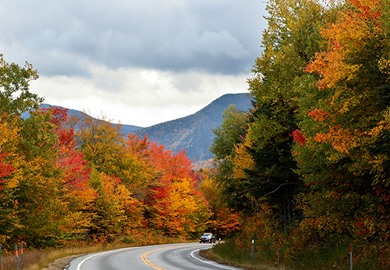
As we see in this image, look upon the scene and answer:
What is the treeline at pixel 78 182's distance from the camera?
29188mm

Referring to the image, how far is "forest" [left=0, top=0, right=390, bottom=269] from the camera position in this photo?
16500 mm

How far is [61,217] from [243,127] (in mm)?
20917

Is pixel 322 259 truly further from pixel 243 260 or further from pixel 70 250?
pixel 70 250

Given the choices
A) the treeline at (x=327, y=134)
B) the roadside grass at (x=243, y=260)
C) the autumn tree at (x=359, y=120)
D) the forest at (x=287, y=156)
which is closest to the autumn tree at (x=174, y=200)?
the forest at (x=287, y=156)

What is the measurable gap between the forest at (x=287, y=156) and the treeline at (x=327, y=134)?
0.06m

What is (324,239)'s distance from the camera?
21266 millimetres

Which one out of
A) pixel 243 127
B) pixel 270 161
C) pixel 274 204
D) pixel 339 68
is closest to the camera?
pixel 339 68

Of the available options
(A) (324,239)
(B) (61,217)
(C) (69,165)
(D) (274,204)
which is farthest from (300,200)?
(C) (69,165)

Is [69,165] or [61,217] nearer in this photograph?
[61,217]

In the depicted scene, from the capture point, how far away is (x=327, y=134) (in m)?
16.6

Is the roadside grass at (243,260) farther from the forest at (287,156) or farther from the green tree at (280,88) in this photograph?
the green tree at (280,88)

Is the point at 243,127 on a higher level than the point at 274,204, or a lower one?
higher

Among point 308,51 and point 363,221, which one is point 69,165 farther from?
point 363,221

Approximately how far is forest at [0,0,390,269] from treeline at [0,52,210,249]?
132mm
